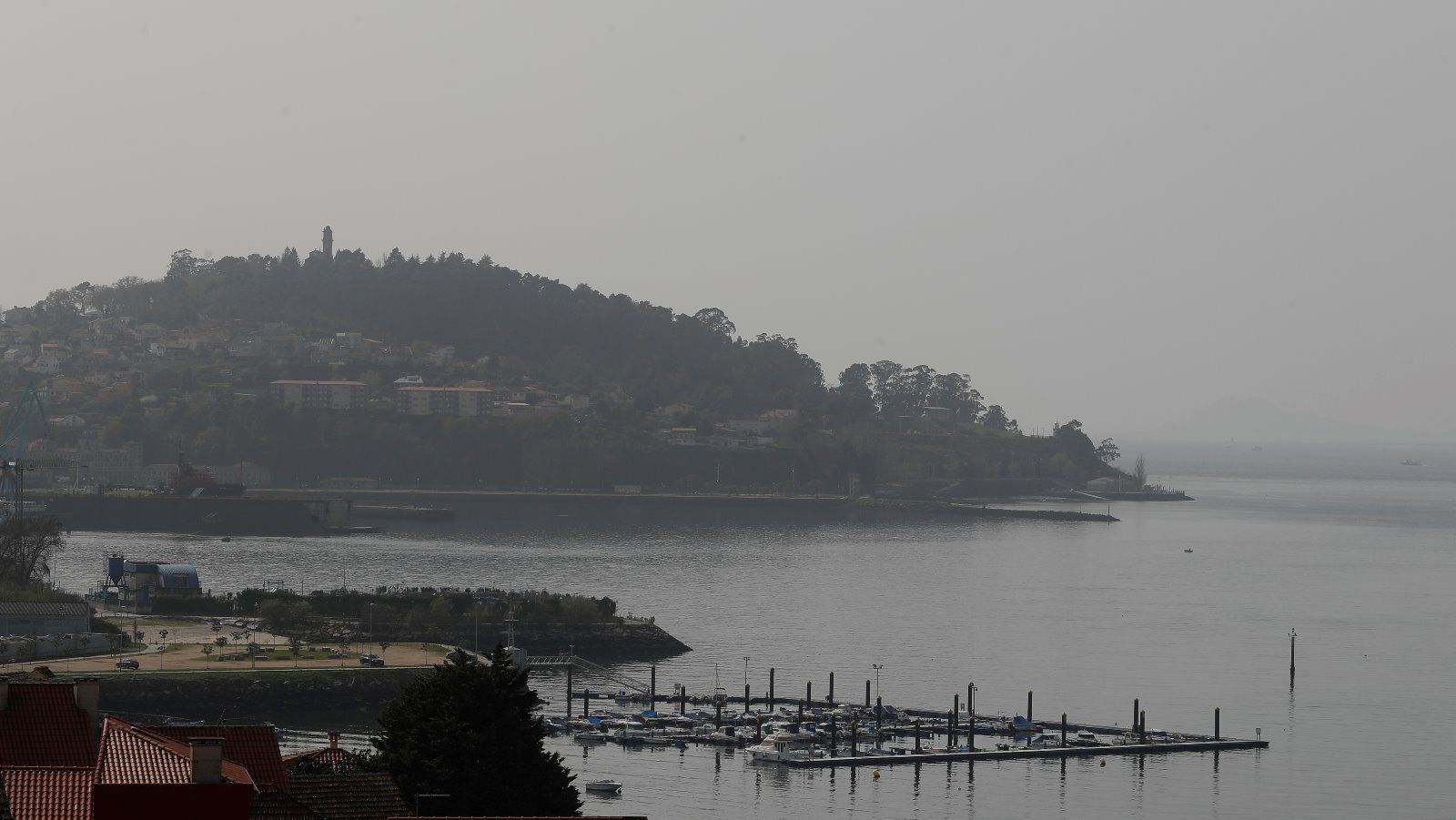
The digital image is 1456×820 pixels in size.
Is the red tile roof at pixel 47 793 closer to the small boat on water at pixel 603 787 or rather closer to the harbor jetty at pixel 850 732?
the small boat on water at pixel 603 787

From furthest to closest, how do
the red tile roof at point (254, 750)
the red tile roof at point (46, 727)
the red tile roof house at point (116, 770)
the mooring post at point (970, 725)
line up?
the mooring post at point (970, 725) → the red tile roof at point (254, 750) → the red tile roof at point (46, 727) → the red tile roof house at point (116, 770)

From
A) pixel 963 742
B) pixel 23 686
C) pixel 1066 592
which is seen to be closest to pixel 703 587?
pixel 1066 592

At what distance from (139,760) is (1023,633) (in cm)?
5781

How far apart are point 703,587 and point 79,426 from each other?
10062 centimetres

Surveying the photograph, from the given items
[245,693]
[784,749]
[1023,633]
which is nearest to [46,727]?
[784,749]

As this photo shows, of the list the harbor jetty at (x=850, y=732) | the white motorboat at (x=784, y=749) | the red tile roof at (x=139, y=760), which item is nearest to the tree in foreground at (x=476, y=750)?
the red tile roof at (x=139, y=760)

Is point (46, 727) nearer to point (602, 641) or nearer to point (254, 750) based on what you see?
point (254, 750)

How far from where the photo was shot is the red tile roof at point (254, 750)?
48.2ft

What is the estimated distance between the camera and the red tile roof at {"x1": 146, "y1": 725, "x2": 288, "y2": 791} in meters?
14.7

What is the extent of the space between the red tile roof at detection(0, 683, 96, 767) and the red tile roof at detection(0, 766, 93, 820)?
2.07 m

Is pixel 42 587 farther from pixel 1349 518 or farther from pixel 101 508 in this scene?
pixel 1349 518

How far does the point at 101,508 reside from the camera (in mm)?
120375

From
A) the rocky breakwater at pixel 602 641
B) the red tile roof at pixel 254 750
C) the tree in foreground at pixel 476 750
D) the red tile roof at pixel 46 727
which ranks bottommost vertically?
the rocky breakwater at pixel 602 641

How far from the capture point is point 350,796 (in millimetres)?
14219
